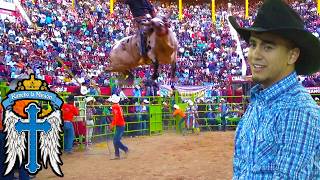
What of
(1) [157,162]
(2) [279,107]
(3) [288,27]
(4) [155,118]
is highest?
(3) [288,27]

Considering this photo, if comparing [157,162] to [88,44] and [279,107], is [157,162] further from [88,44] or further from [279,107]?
[88,44]

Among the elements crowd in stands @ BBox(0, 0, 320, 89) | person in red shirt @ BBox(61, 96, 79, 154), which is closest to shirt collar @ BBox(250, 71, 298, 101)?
crowd in stands @ BBox(0, 0, 320, 89)

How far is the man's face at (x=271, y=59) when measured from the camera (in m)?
1.96

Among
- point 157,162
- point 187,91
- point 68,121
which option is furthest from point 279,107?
point 187,91

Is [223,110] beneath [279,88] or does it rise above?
beneath

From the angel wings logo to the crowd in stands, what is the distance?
5.04m

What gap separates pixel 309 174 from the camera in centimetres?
180

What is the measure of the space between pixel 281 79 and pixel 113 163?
9215mm

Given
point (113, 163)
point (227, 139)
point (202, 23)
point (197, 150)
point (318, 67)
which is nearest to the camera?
point (318, 67)

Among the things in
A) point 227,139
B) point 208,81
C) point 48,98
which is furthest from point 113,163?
point 208,81

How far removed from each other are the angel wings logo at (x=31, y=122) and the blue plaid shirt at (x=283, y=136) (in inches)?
184

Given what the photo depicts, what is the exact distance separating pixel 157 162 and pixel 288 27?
920 centimetres

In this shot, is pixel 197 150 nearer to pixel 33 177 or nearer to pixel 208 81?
pixel 33 177

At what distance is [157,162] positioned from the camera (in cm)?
1089
